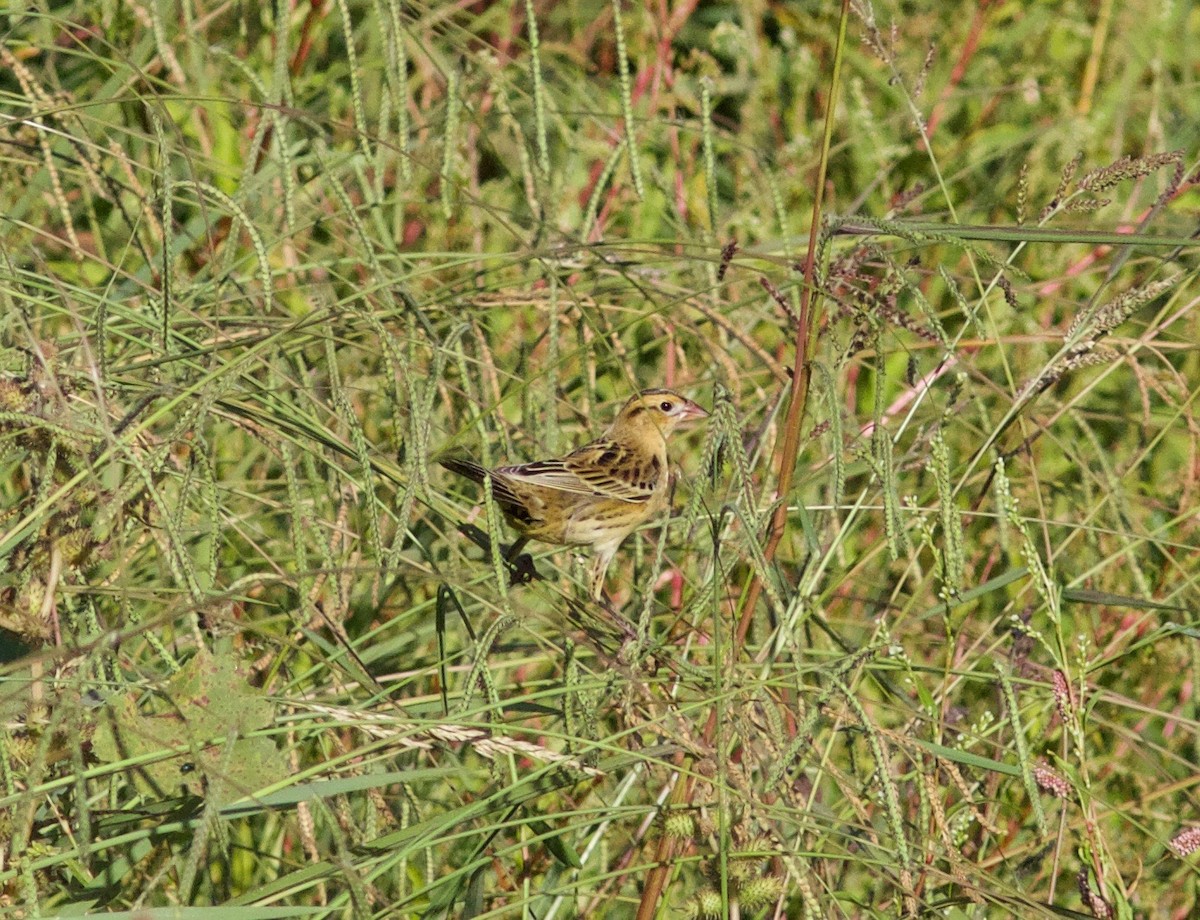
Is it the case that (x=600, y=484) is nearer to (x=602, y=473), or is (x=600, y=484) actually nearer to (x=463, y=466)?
(x=602, y=473)

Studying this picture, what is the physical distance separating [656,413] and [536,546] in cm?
85

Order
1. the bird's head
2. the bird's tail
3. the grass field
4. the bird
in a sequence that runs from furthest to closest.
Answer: the bird's head, the bird, the bird's tail, the grass field

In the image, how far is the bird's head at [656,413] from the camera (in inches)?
146

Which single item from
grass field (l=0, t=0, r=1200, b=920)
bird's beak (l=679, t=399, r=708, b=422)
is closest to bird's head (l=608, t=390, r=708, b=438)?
bird's beak (l=679, t=399, r=708, b=422)

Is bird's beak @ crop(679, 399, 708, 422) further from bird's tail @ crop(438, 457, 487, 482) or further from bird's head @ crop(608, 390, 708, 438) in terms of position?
bird's tail @ crop(438, 457, 487, 482)

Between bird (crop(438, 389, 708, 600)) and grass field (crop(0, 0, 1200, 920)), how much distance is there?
0.09 meters

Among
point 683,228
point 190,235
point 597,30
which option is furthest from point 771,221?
point 190,235

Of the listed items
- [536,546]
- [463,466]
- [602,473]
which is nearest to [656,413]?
[602,473]

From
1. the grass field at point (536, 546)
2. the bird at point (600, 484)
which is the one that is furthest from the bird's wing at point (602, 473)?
the grass field at point (536, 546)

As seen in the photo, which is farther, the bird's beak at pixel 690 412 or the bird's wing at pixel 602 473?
the bird's beak at pixel 690 412

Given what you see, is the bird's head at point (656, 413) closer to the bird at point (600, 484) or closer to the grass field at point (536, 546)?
the bird at point (600, 484)

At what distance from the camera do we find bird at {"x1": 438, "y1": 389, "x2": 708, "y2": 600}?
3.19 m

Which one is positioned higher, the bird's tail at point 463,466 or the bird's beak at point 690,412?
the bird's tail at point 463,466

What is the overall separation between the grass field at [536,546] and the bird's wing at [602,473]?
0.33ft
